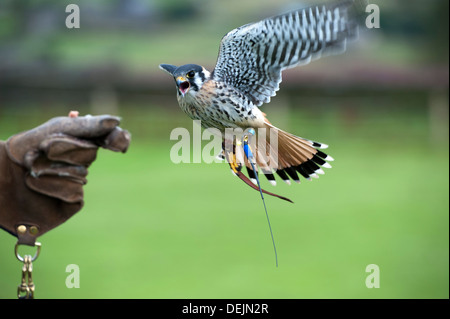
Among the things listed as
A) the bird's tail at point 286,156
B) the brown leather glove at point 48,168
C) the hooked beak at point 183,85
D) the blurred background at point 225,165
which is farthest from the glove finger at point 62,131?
the blurred background at point 225,165

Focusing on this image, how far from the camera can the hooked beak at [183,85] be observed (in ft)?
5.04

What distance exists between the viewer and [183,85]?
154 centimetres

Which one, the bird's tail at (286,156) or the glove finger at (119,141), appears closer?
the glove finger at (119,141)

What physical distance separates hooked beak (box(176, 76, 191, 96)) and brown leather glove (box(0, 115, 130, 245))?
0.88 ft

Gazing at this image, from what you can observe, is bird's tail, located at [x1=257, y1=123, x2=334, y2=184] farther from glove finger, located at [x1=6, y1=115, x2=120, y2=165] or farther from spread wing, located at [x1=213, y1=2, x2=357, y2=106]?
glove finger, located at [x1=6, y1=115, x2=120, y2=165]

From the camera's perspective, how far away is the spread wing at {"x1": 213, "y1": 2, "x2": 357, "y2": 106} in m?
1.49

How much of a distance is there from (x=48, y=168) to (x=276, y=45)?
0.62 meters

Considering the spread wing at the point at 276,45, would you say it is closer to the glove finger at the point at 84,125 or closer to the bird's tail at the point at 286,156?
the bird's tail at the point at 286,156

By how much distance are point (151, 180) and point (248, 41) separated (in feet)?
26.0

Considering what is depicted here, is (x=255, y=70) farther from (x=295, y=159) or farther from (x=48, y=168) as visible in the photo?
(x=48, y=168)

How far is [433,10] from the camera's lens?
34.5ft

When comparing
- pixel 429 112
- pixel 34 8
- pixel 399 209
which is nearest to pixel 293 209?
pixel 399 209

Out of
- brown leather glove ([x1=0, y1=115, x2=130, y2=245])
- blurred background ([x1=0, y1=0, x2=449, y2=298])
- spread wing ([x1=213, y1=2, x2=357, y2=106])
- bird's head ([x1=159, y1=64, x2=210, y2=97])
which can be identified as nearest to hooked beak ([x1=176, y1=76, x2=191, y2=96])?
bird's head ([x1=159, y1=64, x2=210, y2=97])

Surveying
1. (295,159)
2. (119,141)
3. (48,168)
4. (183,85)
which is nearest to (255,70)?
(183,85)
